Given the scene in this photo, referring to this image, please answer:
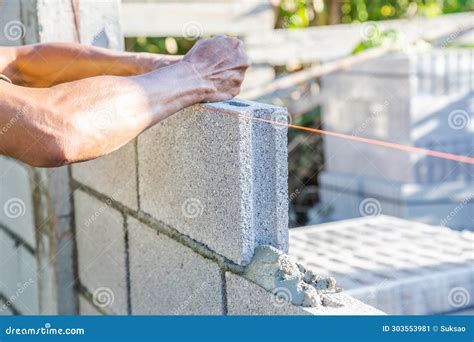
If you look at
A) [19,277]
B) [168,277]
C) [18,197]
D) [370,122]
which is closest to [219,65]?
[168,277]

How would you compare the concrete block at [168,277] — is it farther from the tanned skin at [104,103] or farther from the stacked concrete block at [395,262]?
the stacked concrete block at [395,262]

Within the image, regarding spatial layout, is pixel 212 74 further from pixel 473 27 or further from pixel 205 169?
pixel 473 27

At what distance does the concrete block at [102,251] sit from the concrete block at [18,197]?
0.46 meters

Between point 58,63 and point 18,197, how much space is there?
1.51m

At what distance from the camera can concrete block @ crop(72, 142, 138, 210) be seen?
365cm

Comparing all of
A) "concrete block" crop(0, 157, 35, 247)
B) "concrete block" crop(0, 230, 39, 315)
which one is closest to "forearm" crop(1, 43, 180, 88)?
"concrete block" crop(0, 157, 35, 247)

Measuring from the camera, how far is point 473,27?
A: 910 cm

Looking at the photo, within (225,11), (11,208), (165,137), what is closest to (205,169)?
(165,137)

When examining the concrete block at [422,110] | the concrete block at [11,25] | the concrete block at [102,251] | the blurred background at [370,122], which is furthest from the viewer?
the concrete block at [422,110]

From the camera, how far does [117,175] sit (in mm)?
3816

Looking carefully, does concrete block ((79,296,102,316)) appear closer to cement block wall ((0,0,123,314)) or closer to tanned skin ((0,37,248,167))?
cement block wall ((0,0,123,314))

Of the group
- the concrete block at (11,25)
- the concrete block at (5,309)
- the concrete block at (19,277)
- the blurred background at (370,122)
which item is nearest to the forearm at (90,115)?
the blurred background at (370,122)

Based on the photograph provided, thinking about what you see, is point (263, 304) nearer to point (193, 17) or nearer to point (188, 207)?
point (188, 207)

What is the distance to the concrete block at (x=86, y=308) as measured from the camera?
14.1 ft
